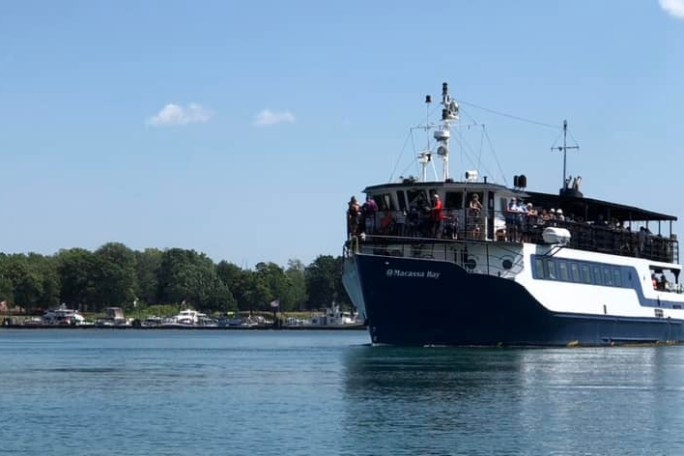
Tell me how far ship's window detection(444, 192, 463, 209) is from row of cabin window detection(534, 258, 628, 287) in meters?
4.67

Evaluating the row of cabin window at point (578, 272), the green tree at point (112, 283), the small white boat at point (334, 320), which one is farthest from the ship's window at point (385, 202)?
the green tree at point (112, 283)

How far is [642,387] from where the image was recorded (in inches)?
1788

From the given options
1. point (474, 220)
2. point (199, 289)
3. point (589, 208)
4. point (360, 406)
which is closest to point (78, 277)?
point (199, 289)

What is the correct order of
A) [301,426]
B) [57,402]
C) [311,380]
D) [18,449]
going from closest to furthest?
[18,449], [301,426], [57,402], [311,380]

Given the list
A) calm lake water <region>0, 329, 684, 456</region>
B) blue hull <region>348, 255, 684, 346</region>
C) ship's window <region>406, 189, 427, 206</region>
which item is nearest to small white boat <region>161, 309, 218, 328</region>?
ship's window <region>406, 189, 427, 206</region>

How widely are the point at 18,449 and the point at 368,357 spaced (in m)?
Answer: 29.9

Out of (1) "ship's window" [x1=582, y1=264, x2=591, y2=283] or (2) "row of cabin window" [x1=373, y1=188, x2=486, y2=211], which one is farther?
(1) "ship's window" [x1=582, y1=264, x2=591, y2=283]

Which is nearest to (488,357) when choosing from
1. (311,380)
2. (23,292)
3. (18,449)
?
(311,380)

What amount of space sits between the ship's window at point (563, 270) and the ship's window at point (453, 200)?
6.66 m

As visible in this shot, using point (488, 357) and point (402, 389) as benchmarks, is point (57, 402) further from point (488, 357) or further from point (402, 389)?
point (488, 357)

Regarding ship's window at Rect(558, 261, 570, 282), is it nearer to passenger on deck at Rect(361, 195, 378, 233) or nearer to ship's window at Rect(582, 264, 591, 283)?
ship's window at Rect(582, 264, 591, 283)

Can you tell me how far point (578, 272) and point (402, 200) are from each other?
10480 mm

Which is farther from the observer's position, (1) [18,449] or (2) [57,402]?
(2) [57,402]

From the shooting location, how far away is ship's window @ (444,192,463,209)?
204ft
